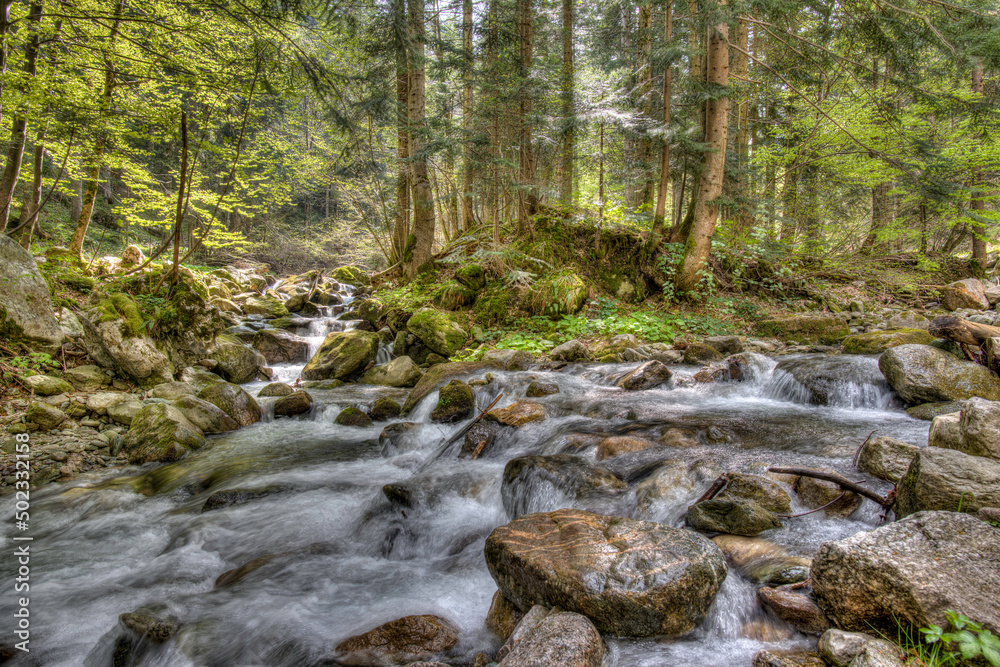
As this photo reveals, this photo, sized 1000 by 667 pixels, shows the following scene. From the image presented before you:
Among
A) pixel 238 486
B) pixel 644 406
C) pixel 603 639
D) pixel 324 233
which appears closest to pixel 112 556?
pixel 238 486

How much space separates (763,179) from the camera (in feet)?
43.2

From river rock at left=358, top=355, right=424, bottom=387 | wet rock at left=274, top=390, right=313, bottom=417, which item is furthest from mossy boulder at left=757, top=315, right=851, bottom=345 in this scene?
wet rock at left=274, top=390, right=313, bottom=417

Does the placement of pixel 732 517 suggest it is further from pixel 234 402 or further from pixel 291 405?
pixel 234 402

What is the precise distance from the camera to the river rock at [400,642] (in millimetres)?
2604

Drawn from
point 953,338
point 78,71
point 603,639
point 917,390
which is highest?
point 78,71

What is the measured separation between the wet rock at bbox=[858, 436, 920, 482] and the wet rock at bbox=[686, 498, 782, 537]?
1.18 m

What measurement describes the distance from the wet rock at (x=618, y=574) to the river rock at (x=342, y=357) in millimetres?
7488

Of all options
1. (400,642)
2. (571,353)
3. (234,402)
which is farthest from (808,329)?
(234,402)

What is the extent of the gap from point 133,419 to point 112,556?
2.92 meters

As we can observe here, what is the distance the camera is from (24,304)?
642 centimetres

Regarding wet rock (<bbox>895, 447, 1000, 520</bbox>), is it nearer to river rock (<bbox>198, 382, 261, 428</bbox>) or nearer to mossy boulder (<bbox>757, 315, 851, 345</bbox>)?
mossy boulder (<bbox>757, 315, 851, 345</bbox>)

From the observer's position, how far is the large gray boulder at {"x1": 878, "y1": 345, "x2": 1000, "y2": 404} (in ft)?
16.3

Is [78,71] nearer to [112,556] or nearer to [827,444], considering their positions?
[112,556]

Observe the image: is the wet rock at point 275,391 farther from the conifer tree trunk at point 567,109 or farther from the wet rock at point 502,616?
the conifer tree trunk at point 567,109
